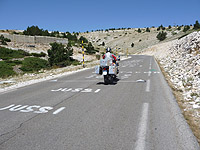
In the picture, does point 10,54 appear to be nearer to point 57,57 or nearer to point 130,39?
point 57,57

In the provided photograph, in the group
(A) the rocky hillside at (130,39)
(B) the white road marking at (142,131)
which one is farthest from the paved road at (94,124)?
(A) the rocky hillside at (130,39)

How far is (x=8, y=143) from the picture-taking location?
3.97 metres

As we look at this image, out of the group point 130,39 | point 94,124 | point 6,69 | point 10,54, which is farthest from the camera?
point 130,39

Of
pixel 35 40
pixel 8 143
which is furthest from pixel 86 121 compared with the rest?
pixel 35 40

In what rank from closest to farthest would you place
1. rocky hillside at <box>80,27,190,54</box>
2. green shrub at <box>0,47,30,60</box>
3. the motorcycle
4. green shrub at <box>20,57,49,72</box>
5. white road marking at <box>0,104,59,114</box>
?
white road marking at <box>0,104,59,114</box> → the motorcycle → green shrub at <box>20,57,49,72</box> → green shrub at <box>0,47,30,60</box> → rocky hillside at <box>80,27,190,54</box>

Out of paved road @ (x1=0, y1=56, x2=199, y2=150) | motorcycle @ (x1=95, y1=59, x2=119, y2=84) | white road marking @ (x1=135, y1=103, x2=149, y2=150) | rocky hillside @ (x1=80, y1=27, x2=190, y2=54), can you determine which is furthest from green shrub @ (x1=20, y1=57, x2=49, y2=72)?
rocky hillside @ (x1=80, y1=27, x2=190, y2=54)

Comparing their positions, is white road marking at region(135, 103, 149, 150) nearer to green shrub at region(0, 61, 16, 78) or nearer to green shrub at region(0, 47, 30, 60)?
green shrub at region(0, 61, 16, 78)

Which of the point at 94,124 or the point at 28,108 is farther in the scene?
the point at 28,108

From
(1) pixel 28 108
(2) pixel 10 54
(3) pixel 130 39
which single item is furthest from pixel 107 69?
(3) pixel 130 39

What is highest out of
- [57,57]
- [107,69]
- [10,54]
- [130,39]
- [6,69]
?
[130,39]

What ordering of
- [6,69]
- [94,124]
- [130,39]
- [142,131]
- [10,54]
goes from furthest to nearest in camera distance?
[130,39]
[10,54]
[6,69]
[94,124]
[142,131]

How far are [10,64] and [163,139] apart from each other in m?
29.2

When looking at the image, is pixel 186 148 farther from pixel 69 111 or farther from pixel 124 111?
pixel 69 111

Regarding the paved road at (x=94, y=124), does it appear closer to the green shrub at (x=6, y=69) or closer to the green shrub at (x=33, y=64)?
the green shrub at (x=6, y=69)
